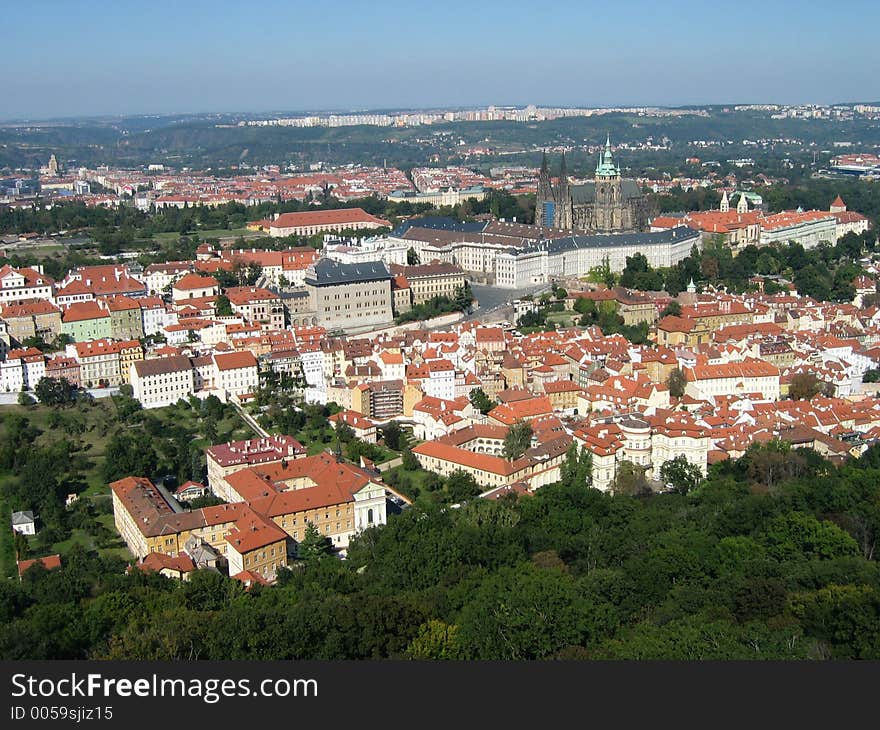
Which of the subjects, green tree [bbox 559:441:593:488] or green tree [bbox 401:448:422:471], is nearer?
green tree [bbox 559:441:593:488]

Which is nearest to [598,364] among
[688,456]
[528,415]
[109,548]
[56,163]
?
Result: [528,415]

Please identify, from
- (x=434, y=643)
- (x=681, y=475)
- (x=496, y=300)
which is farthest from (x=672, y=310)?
(x=434, y=643)

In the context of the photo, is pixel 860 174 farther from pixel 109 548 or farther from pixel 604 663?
pixel 604 663

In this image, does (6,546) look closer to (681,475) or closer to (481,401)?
(481,401)

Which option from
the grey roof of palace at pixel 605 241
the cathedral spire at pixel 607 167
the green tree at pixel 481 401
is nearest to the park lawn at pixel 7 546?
the green tree at pixel 481 401

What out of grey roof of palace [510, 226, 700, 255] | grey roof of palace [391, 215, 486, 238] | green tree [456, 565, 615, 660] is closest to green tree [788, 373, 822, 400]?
green tree [456, 565, 615, 660]

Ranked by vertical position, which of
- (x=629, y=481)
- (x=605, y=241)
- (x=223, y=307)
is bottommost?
(x=629, y=481)

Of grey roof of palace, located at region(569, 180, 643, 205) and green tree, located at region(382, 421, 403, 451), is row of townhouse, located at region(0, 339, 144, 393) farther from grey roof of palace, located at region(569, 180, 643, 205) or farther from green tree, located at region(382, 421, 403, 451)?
grey roof of palace, located at region(569, 180, 643, 205)
